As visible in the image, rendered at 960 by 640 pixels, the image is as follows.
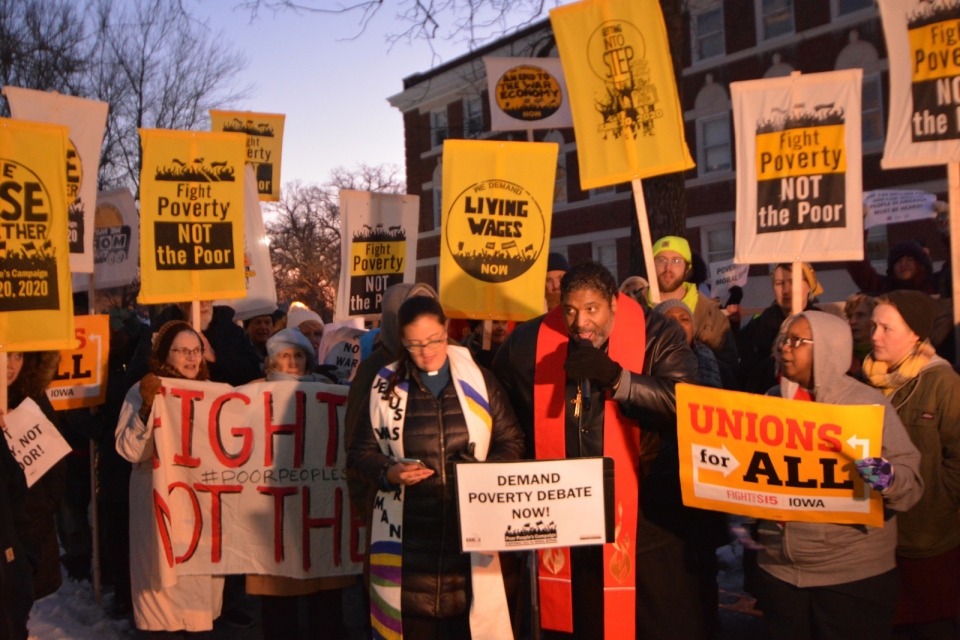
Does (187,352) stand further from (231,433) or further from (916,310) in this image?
(916,310)

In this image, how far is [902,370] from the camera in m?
3.83

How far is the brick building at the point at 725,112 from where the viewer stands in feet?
70.0

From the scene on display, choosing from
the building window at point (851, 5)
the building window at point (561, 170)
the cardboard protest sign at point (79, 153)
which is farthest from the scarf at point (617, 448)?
the building window at point (561, 170)

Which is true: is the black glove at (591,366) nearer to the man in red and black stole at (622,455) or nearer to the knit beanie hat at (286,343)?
the man in red and black stole at (622,455)

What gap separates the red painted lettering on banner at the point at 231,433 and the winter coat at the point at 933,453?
338 centimetres

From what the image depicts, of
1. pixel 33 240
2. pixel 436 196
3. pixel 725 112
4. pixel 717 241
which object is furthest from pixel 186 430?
pixel 436 196

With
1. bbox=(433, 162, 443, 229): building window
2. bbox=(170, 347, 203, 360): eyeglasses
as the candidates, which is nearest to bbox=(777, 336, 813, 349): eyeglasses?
bbox=(170, 347, 203, 360): eyeglasses

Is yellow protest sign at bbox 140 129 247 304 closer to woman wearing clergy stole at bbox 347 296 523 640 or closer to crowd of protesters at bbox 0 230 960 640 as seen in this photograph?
crowd of protesters at bbox 0 230 960 640

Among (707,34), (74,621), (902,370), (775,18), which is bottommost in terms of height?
(74,621)

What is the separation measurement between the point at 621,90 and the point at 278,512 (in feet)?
10.5

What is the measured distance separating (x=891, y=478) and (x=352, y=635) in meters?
3.66

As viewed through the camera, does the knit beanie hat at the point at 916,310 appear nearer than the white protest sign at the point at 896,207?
Yes

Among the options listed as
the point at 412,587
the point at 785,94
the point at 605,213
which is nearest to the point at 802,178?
the point at 785,94

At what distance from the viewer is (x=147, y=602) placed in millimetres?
4949
